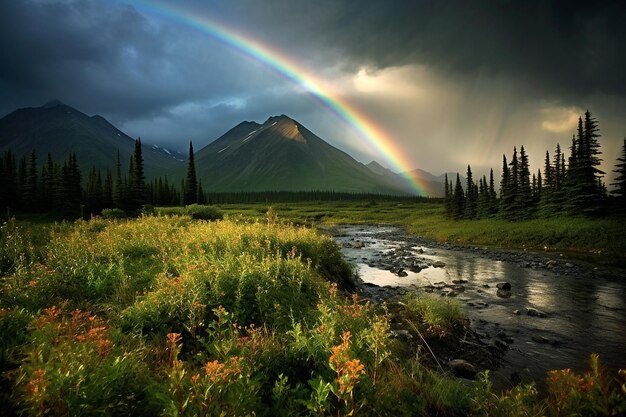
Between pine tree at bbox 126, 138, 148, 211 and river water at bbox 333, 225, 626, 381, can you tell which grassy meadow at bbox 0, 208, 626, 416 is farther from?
pine tree at bbox 126, 138, 148, 211

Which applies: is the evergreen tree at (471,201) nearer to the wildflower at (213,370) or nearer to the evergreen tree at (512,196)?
the evergreen tree at (512,196)

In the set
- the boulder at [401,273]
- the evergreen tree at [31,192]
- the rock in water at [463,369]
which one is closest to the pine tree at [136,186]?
the evergreen tree at [31,192]

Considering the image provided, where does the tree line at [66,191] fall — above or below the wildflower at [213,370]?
above

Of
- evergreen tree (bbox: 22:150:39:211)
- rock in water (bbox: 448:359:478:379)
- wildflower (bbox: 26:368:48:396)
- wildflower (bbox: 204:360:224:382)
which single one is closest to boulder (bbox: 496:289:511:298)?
rock in water (bbox: 448:359:478:379)

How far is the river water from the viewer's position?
405 inches

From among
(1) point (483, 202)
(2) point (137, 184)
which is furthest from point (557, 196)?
(2) point (137, 184)

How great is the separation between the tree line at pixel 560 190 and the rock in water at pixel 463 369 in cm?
4926

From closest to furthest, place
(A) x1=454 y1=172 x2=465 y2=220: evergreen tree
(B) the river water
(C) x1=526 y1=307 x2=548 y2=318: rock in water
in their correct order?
(B) the river water, (C) x1=526 y1=307 x2=548 y2=318: rock in water, (A) x1=454 y1=172 x2=465 y2=220: evergreen tree

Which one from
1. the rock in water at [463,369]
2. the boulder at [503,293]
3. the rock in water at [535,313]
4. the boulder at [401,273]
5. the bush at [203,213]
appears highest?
the bush at [203,213]

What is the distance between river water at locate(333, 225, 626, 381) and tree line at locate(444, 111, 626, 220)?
22.2 meters

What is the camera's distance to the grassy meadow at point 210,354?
3.39m

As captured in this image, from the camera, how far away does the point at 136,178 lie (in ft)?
222

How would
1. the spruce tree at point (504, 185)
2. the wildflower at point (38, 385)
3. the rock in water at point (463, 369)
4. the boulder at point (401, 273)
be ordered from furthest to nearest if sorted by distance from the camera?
the spruce tree at point (504, 185)
the boulder at point (401, 273)
the rock in water at point (463, 369)
the wildflower at point (38, 385)

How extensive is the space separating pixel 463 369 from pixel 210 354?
6487mm
